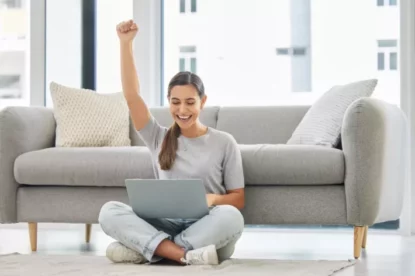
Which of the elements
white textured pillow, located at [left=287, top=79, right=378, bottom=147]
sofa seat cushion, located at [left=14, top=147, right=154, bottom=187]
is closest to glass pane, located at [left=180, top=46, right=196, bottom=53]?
white textured pillow, located at [left=287, top=79, right=378, bottom=147]

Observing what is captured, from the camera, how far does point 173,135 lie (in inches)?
115

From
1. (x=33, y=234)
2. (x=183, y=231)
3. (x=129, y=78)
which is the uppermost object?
(x=129, y=78)

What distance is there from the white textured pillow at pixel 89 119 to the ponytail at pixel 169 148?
1.14 metres

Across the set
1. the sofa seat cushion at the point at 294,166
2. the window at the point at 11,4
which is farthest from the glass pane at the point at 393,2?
the window at the point at 11,4

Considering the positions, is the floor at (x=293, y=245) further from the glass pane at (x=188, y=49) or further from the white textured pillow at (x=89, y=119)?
the glass pane at (x=188, y=49)

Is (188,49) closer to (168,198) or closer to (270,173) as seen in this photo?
(270,173)

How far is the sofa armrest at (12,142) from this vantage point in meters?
3.59

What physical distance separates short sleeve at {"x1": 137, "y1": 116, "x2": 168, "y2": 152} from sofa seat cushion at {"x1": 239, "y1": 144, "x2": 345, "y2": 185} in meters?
0.48

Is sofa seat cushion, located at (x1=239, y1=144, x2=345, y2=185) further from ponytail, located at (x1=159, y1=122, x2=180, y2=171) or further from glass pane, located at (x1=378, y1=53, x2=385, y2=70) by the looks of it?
glass pane, located at (x1=378, y1=53, x2=385, y2=70)

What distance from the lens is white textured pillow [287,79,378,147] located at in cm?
353

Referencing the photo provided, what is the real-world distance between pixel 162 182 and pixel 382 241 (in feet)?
5.93

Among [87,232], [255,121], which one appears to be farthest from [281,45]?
[87,232]

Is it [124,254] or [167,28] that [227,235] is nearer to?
[124,254]

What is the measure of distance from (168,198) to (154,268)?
0.26m
